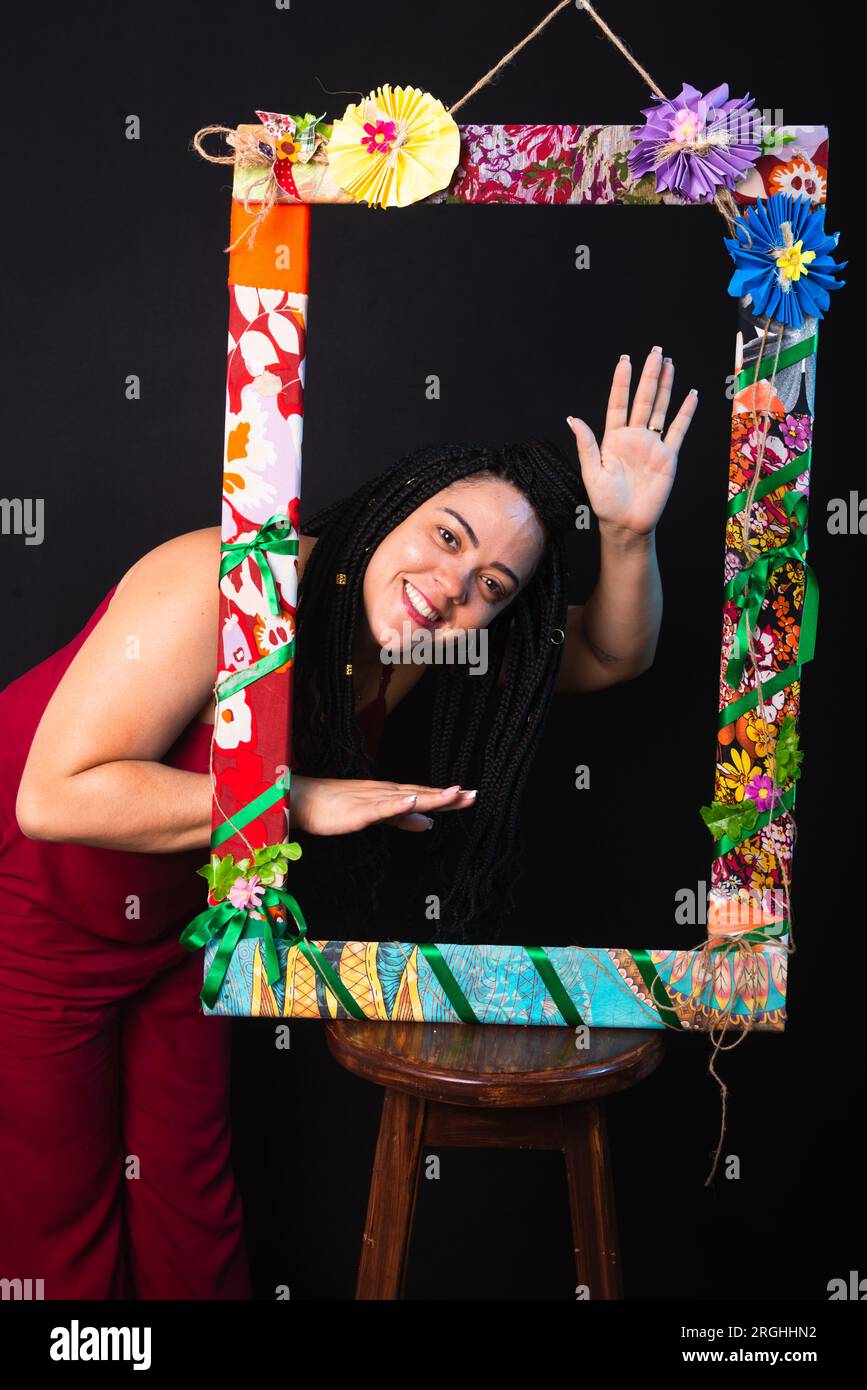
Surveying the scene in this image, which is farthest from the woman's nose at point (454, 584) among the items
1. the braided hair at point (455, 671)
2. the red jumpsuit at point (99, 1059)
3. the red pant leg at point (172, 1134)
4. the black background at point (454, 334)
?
the red pant leg at point (172, 1134)

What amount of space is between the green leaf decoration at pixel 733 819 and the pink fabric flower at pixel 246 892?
1.68ft

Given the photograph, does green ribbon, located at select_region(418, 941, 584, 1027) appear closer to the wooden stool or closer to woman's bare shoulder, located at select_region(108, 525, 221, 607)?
the wooden stool

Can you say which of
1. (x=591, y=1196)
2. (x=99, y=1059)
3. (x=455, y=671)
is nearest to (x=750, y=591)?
(x=455, y=671)

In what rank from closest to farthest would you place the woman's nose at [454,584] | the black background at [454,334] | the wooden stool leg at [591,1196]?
1. the wooden stool leg at [591,1196]
2. the woman's nose at [454,584]
3. the black background at [454,334]

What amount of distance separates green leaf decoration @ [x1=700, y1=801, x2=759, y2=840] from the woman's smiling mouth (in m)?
0.40

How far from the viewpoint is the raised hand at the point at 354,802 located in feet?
5.04

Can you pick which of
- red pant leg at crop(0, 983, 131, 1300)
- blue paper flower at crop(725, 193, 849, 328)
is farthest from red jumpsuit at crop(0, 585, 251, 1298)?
blue paper flower at crop(725, 193, 849, 328)

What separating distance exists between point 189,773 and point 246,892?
0.16m

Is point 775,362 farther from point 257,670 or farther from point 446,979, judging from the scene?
point 446,979

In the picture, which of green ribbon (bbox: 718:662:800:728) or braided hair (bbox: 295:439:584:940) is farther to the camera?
braided hair (bbox: 295:439:584:940)

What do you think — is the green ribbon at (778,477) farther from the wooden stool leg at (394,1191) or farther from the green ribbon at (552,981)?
the wooden stool leg at (394,1191)

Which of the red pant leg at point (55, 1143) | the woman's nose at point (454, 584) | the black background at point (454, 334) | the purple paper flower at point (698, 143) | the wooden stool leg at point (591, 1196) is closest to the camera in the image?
the purple paper flower at point (698, 143)

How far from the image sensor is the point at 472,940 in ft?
6.77

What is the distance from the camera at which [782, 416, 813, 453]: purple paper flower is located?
152 cm
